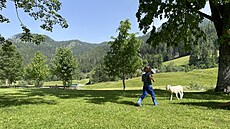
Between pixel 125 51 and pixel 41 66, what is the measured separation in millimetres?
40520

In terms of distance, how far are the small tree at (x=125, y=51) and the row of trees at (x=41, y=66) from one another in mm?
23877

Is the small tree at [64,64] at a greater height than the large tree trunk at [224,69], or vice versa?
the small tree at [64,64]

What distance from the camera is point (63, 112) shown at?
1315 centimetres

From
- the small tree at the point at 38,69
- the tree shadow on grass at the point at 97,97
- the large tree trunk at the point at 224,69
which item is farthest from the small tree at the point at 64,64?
the large tree trunk at the point at 224,69

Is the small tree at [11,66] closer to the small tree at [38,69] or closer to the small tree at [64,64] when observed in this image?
the small tree at [38,69]

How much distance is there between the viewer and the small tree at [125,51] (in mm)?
44594

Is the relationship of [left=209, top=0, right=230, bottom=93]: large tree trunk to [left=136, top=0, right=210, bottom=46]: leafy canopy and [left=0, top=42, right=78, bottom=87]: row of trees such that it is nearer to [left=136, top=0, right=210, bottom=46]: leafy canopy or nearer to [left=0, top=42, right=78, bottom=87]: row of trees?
[left=136, top=0, right=210, bottom=46]: leafy canopy

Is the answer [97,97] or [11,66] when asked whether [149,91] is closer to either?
[97,97]

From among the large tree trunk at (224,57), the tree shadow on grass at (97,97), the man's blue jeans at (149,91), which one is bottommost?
the tree shadow on grass at (97,97)

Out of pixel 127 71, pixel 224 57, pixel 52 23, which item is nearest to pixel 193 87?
pixel 127 71

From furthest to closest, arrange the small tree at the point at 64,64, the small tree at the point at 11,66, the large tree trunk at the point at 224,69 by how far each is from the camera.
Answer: the small tree at the point at 11,66 < the small tree at the point at 64,64 < the large tree trunk at the point at 224,69

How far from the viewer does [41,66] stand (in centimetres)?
7631

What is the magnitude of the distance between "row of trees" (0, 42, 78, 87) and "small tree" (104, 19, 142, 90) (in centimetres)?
2388

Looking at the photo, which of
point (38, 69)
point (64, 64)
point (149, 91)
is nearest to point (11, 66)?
point (38, 69)
